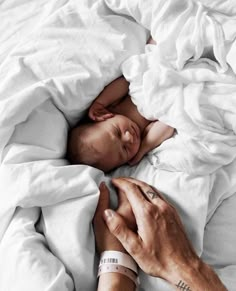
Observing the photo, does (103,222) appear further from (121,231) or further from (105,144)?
(105,144)

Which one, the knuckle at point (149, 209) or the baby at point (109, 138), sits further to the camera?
the baby at point (109, 138)

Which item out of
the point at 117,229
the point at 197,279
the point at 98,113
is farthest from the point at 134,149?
the point at 197,279

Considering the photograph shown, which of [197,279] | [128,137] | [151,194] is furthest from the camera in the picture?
[128,137]

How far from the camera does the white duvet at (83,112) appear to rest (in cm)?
114

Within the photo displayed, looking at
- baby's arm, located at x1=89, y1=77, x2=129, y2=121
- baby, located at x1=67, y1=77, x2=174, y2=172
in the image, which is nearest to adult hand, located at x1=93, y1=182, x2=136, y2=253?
baby, located at x1=67, y1=77, x2=174, y2=172

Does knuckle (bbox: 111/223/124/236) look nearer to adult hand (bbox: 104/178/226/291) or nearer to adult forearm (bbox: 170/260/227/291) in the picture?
adult hand (bbox: 104/178/226/291)

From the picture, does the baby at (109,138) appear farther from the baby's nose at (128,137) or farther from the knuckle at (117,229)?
the knuckle at (117,229)

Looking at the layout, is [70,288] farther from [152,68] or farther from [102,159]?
[152,68]

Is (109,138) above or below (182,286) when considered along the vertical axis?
above

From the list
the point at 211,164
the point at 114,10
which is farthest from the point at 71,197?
the point at 114,10

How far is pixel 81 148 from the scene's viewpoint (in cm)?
132

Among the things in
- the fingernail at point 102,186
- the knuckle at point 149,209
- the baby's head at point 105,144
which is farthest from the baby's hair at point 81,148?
the knuckle at point 149,209

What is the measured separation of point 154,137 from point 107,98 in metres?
0.17

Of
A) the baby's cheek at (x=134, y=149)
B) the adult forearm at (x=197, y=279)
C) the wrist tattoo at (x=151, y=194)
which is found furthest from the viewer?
the baby's cheek at (x=134, y=149)
